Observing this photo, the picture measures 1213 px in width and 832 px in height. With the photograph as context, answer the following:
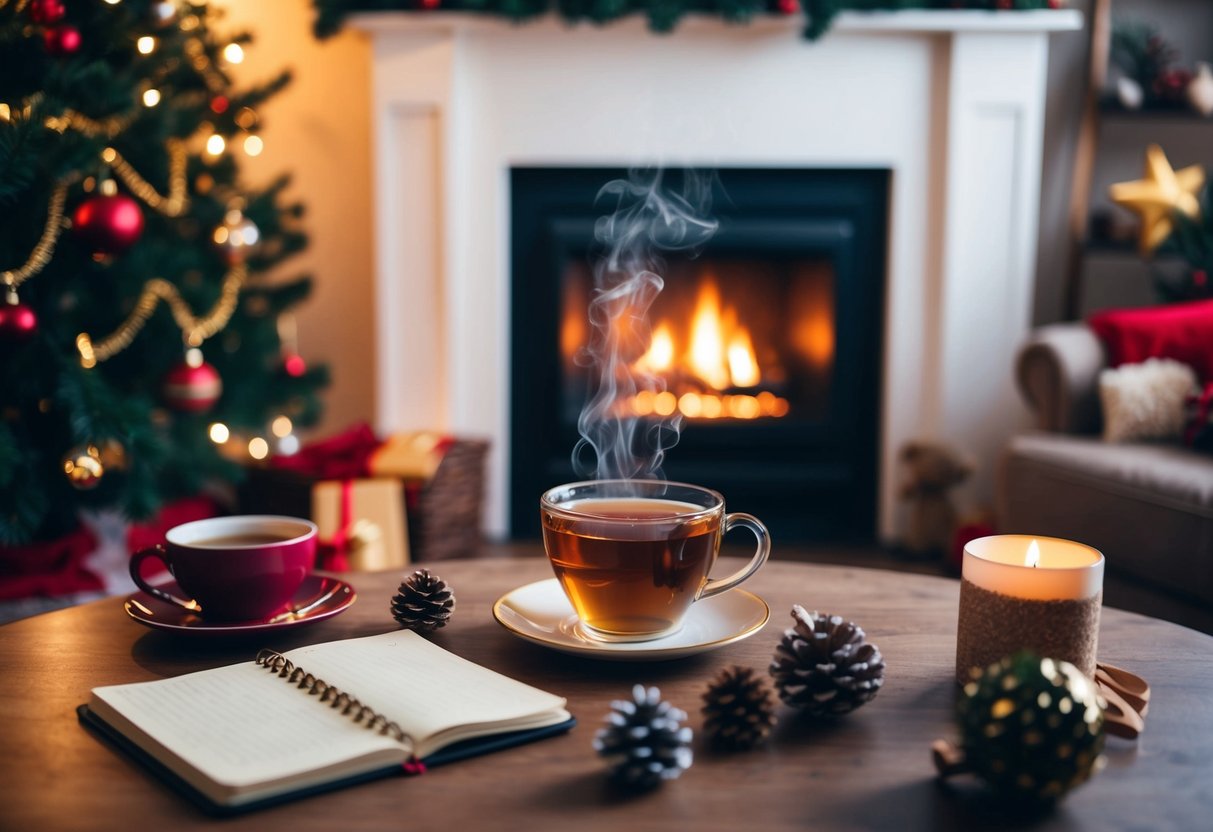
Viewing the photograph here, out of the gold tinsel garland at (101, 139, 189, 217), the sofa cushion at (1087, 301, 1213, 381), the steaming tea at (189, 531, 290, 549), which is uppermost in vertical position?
the gold tinsel garland at (101, 139, 189, 217)

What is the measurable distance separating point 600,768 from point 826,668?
0.51 ft

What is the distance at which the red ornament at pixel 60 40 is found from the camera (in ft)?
5.58

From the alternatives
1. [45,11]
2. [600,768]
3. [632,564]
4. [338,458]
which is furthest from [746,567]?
[338,458]

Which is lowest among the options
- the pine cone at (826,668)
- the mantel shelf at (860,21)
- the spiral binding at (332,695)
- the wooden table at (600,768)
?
the wooden table at (600,768)

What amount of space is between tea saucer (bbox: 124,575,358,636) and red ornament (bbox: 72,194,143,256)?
3.58ft

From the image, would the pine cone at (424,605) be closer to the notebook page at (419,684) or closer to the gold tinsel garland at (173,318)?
the notebook page at (419,684)

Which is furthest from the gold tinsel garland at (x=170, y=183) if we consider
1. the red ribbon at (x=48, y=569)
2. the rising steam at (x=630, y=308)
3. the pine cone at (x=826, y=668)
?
the pine cone at (x=826, y=668)

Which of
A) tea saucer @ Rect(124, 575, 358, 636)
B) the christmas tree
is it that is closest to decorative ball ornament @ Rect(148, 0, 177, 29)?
the christmas tree

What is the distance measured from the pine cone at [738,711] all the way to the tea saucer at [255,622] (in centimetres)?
33

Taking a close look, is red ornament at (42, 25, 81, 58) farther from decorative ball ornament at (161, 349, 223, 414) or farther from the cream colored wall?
the cream colored wall

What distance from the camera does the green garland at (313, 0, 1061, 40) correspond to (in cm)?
233

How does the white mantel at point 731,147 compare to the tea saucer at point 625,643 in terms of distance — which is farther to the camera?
the white mantel at point 731,147

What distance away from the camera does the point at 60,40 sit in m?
1.70

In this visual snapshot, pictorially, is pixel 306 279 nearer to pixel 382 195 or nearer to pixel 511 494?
pixel 382 195
